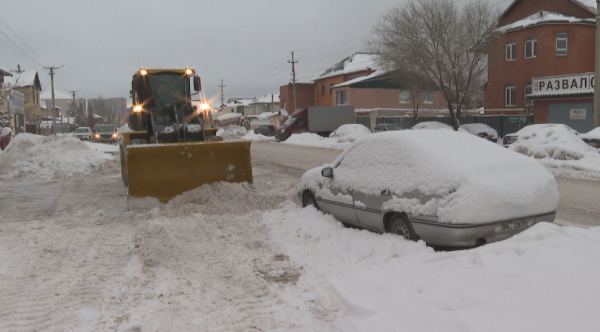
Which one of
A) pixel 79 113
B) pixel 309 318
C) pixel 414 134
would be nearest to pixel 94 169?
pixel 414 134

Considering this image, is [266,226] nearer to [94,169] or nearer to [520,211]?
[520,211]

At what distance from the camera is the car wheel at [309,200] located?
8.29m

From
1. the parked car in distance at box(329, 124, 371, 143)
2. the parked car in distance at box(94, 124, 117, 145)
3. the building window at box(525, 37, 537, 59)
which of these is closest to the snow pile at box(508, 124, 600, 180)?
the parked car in distance at box(329, 124, 371, 143)

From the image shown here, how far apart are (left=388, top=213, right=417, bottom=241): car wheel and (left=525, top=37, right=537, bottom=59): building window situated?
3260 centimetres

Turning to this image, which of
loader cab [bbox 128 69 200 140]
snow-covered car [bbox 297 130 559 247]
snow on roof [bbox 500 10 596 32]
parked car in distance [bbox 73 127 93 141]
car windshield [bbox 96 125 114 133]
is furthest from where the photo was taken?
parked car in distance [bbox 73 127 93 141]

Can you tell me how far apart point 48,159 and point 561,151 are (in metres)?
17.4

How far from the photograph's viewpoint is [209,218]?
8523 millimetres

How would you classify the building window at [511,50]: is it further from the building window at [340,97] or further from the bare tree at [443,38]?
the building window at [340,97]

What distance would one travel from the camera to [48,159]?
56.7 ft

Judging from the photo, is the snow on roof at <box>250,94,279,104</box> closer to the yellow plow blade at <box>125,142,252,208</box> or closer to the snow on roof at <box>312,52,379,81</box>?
the snow on roof at <box>312,52,379,81</box>

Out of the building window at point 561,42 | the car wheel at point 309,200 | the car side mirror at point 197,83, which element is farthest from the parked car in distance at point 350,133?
the car wheel at point 309,200

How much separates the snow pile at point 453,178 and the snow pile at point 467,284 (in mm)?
450

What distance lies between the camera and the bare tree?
25.8 metres

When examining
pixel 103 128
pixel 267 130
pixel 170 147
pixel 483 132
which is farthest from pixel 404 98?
pixel 170 147
